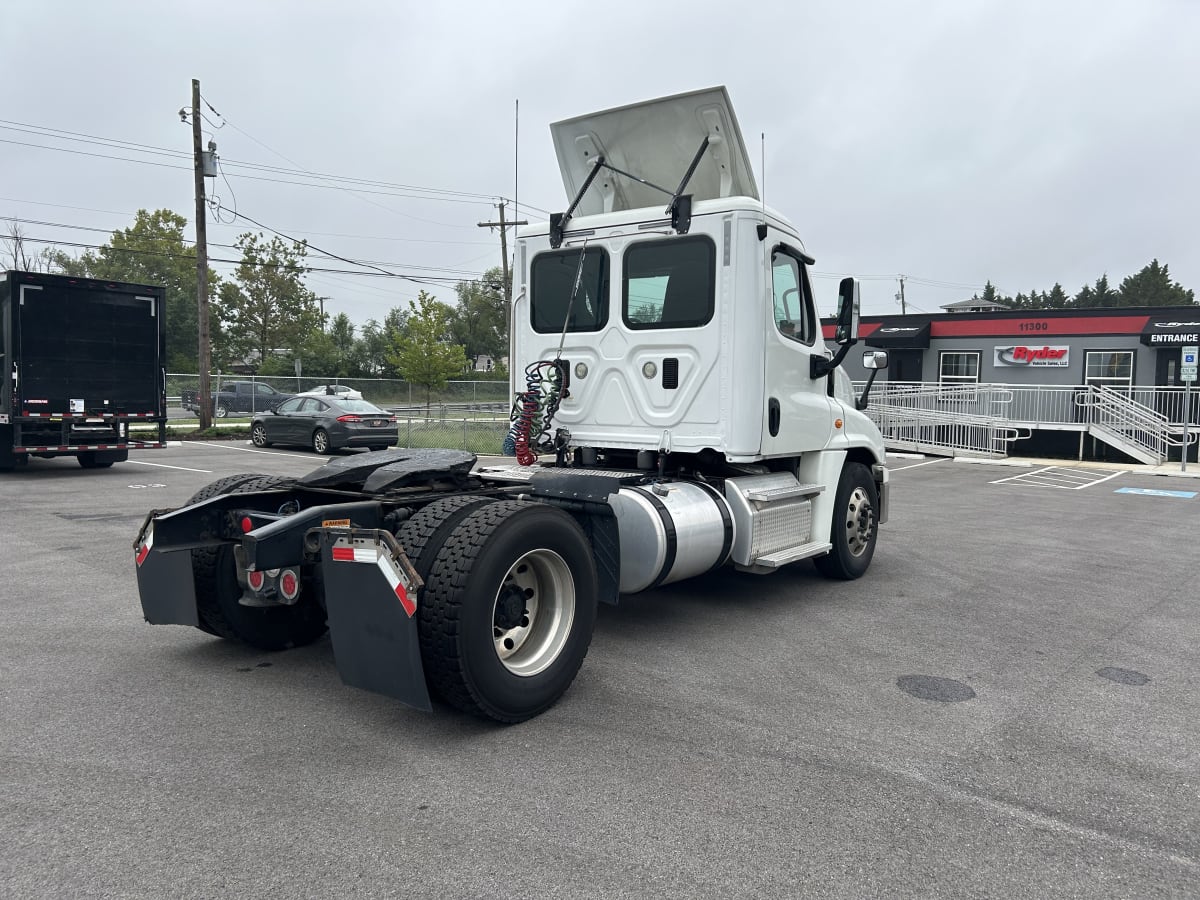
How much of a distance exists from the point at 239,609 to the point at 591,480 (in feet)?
7.08

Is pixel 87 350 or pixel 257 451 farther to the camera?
pixel 257 451

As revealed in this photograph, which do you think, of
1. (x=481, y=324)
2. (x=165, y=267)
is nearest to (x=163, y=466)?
(x=165, y=267)

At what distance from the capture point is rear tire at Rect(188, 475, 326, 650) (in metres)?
4.77

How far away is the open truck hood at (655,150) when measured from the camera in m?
6.23

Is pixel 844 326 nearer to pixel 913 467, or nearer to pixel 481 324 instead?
pixel 913 467

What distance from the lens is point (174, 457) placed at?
18.4m

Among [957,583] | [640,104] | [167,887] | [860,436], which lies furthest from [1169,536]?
[167,887]

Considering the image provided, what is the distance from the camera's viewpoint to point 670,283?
6223 millimetres

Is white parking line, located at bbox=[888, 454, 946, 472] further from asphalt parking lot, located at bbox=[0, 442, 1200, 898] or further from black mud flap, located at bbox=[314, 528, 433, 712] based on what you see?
black mud flap, located at bbox=[314, 528, 433, 712]

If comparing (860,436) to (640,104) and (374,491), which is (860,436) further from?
(374,491)

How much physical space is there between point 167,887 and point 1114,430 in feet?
84.4

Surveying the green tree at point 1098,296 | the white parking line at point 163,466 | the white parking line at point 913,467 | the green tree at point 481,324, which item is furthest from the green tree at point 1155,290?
the white parking line at point 163,466

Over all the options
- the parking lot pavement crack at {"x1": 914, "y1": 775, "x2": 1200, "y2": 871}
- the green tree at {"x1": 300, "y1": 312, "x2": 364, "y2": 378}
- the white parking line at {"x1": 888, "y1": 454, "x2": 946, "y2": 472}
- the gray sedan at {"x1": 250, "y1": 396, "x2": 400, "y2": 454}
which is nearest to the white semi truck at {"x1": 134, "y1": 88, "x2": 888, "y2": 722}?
the parking lot pavement crack at {"x1": 914, "y1": 775, "x2": 1200, "y2": 871}

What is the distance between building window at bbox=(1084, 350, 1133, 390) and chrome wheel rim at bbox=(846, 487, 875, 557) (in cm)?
2333
